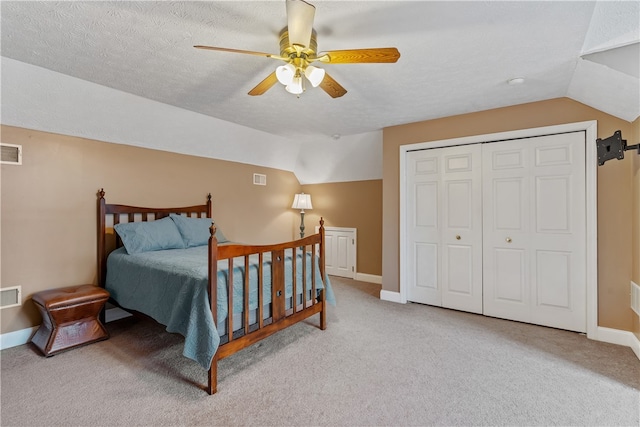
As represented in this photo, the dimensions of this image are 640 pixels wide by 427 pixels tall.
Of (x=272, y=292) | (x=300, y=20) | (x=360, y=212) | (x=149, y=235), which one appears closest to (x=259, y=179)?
(x=360, y=212)

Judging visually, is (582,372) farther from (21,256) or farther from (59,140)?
(59,140)

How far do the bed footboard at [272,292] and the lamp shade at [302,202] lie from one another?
2.29m

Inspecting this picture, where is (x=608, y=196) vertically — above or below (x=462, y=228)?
above

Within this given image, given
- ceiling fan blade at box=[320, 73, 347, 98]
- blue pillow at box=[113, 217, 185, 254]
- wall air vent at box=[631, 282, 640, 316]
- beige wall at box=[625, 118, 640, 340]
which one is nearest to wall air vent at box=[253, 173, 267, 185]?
blue pillow at box=[113, 217, 185, 254]

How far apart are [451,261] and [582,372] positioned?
1561 millimetres

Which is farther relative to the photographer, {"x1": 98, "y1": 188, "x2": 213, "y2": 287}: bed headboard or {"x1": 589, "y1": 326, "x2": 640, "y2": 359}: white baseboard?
{"x1": 98, "y1": 188, "x2": 213, "y2": 287}: bed headboard

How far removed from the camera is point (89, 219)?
3109mm

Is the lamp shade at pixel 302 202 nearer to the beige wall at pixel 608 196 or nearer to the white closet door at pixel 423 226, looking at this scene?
the white closet door at pixel 423 226

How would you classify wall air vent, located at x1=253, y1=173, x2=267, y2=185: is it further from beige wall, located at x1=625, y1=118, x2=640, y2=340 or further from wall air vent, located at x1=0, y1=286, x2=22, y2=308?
beige wall, located at x1=625, y1=118, x2=640, y2=340

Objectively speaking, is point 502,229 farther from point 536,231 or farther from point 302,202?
point 302,202

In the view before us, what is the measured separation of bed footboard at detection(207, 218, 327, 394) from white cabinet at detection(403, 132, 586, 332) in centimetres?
152

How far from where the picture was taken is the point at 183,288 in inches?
87.2

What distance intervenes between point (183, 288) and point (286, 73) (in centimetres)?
167

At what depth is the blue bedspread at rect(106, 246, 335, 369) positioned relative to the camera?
78.6 inches
